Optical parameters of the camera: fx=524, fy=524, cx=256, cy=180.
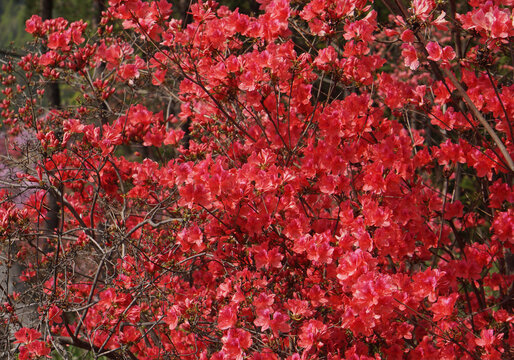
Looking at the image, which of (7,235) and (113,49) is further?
(113,49)

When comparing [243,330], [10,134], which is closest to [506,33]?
[243,330]

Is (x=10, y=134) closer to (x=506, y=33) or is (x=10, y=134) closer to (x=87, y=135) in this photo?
(x=87, y=135)

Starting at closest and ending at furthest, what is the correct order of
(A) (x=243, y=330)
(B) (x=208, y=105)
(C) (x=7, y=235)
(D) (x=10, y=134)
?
(A) (x=243, y=330)
(C) (x=7, y=235)
(B) (x=208, y=105)
(D) (x=10, y=134)

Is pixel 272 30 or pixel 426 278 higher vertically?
pixel 272 30

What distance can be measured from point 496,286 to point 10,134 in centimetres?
361

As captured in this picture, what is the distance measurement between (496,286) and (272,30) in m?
1.98

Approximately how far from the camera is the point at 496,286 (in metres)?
3.08

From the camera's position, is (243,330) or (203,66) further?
(203,66)

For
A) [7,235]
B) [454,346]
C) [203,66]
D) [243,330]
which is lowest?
[454,346]

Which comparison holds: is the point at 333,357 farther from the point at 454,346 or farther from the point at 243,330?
the point at 454,346

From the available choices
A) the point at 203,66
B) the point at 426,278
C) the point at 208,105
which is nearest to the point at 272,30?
the point at 203,66

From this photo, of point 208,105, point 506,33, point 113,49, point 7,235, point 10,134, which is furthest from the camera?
point 10,134

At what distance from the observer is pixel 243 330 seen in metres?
2.12

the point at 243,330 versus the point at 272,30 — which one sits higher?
the point at 272,30
